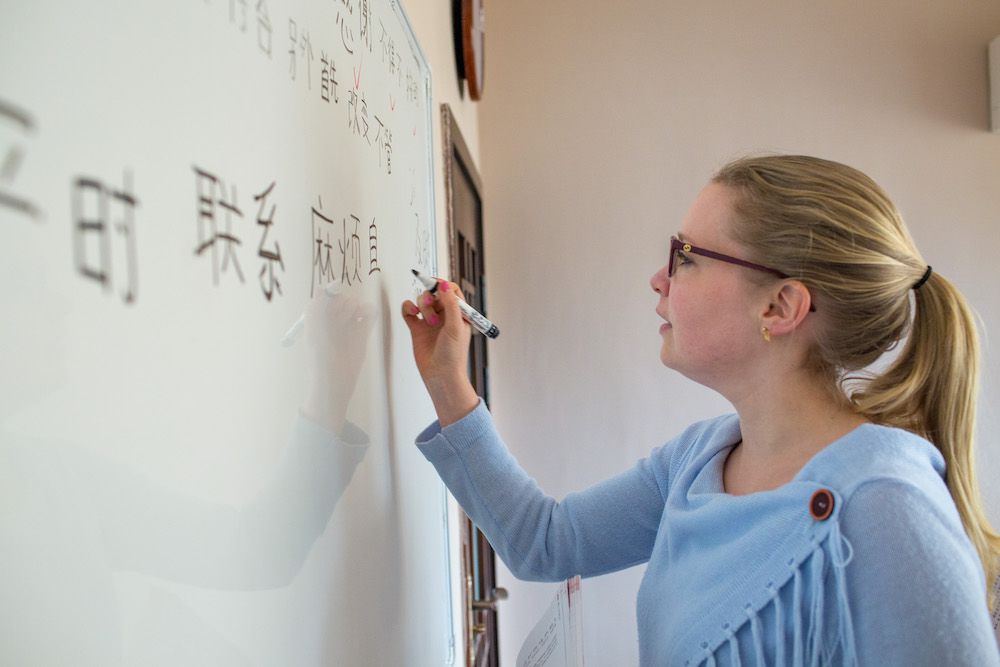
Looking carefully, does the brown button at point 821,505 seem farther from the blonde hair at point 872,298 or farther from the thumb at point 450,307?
the thumb at point 450,307

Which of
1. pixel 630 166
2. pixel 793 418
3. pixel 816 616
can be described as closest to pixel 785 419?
pixel 793 418

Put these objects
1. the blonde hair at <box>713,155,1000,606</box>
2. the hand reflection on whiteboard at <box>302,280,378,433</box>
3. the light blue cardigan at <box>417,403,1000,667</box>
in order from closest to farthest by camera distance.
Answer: the hand reflection on whiteboard at <box>302,280,378,433</box> < the light blue cardigan at <box>417,403,1000,667</box> < the blonde hair at <box>713,155,1000,606</box>

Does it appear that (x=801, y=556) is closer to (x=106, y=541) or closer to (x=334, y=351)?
(x=334, y=351)

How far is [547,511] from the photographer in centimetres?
95

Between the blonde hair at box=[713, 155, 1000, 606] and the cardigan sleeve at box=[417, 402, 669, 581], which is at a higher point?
the blonde hair at box=[713, 155, 1000, 606]

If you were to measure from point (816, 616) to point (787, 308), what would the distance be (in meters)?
0.31

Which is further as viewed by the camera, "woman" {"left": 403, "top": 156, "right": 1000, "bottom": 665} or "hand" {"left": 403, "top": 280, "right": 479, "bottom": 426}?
"hand" {"left": 403, "top": 280, "right": 479, "bottom": 426}

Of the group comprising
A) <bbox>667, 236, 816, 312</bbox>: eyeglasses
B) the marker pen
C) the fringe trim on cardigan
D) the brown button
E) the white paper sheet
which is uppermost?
<bbox>667, 236, 816, 312</bbox>: eyeglasses

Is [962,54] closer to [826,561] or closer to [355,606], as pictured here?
[826,561]

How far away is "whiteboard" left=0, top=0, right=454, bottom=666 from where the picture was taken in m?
0.23

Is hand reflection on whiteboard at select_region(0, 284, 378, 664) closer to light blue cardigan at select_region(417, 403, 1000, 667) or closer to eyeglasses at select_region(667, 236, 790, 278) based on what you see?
light blue cardigan at select_region(417, 403, 1000, 667)

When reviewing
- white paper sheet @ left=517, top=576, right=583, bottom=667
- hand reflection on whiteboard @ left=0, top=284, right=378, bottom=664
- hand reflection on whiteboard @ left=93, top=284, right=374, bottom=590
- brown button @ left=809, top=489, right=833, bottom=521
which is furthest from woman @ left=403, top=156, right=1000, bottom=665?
hand reflection on whiteboard @ left=0, top=284, right=378, bottom=664

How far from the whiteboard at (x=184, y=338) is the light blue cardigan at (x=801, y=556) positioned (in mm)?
305

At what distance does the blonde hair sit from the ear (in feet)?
0.04
